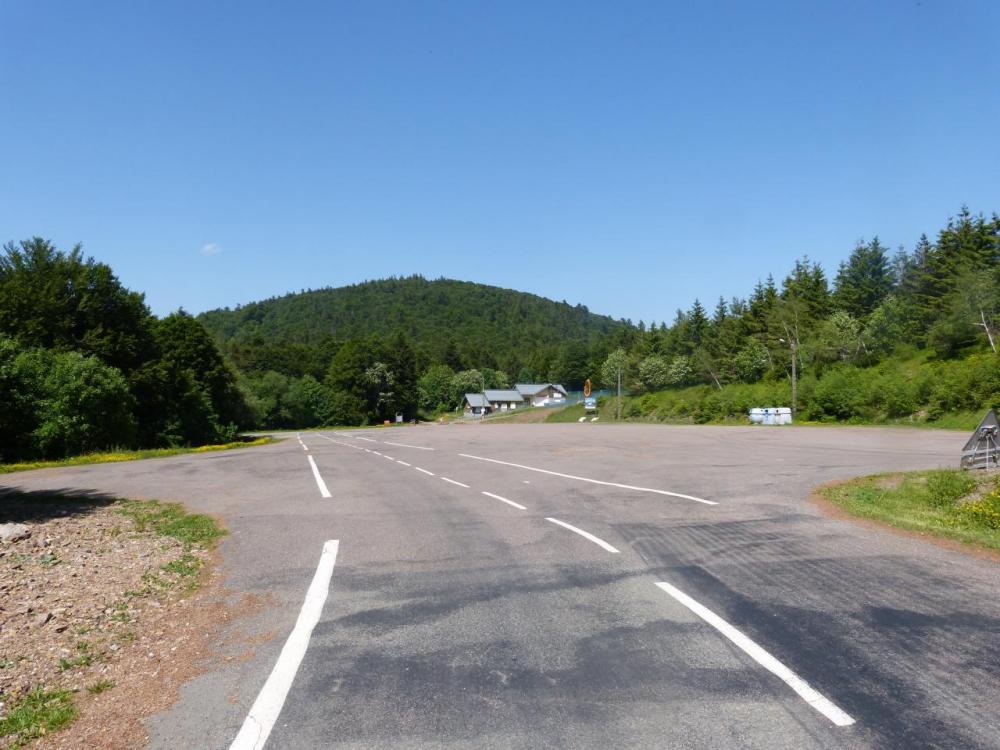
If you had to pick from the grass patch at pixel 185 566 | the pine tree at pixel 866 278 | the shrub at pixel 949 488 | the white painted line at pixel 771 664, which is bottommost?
the grass patch at pixel 185 566

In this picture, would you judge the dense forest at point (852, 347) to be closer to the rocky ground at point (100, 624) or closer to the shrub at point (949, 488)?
the shrub at point (949, 488)

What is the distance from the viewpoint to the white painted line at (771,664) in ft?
12.8

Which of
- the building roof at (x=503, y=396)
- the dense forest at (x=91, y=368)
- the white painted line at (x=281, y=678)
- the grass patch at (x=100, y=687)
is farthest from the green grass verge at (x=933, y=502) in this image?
the building roof at (x=503, y=396)

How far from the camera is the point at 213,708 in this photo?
4.21 meters

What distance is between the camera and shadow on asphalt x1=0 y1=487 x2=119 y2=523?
1252 centimetres

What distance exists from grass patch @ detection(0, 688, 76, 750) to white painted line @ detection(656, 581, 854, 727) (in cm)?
472

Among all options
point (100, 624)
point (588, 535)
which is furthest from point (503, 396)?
point (100, 624)

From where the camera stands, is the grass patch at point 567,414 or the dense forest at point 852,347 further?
the grass patch at point 567,414

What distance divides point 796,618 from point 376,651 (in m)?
3.57

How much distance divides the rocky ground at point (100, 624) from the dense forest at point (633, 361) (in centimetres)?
2808

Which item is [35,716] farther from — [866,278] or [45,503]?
[866,278]

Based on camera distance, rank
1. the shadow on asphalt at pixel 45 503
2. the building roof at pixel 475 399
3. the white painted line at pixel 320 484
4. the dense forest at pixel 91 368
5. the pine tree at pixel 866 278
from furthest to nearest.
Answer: the building roof at pixel 475 399
the pine tree at pixel 866 278
the dense forest at pixel 91 368
the white painted line at pixel 320 484
the shadow on asphalt at pixel 45 503

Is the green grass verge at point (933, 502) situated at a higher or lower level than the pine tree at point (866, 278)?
lower

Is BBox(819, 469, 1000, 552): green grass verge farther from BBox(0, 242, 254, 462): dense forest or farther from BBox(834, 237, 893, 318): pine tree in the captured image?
BBox(834, 237, 893, 318): pine tree
